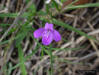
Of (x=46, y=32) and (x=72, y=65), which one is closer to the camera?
(x=46, y=32)

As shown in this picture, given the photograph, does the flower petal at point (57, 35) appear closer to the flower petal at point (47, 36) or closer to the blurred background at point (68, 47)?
the flower petal at point (47, 36)

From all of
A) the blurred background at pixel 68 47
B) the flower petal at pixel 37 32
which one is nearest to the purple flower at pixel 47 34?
the flower petal at pixel 37 32

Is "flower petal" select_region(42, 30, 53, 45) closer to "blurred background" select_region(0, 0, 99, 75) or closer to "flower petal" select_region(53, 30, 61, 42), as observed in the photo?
"flower petal" select_region(53, 30, 61, 42)

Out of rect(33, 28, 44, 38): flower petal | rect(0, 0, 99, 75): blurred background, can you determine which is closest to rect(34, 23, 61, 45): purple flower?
rect(33, 28, 44, 38): flower petal

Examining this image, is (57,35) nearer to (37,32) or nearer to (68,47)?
(37,32)

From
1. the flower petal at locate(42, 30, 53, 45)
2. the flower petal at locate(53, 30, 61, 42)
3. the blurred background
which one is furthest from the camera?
the blurred background

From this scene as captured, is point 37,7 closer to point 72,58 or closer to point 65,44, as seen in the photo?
point 65,44

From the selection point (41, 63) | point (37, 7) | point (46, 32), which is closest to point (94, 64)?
point (41, 63)

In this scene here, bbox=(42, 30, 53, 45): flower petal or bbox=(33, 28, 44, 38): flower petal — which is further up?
bbox=(33, 28, 44, 38): flower petal

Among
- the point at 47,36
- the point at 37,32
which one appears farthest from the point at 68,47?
the point at 37,32

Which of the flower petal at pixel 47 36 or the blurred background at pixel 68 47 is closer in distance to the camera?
the flower petal at pixel 47 36

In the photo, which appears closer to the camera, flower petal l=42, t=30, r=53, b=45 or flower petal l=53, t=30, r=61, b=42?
flower petal l=53, t=30, r=61, b=42
